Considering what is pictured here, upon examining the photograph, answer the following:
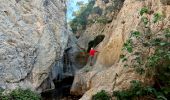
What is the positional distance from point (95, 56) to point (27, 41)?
7.78 metres

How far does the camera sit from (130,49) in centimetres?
1502

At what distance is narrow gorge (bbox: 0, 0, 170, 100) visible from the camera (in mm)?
15180

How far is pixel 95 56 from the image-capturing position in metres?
25.1

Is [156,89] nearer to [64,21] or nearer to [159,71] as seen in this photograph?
[159,71]

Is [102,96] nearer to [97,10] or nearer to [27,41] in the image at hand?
[27,41]

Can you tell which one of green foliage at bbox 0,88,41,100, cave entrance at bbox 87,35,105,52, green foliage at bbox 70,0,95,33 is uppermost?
green foliage at bbox 70,0,95,33

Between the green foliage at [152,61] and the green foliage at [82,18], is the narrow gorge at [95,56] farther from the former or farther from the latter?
the green foliage at [82,18]

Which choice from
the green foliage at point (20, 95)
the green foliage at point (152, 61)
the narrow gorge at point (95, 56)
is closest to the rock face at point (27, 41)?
the narrow gorge at point (95, 56)

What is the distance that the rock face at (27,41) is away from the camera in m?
17.2

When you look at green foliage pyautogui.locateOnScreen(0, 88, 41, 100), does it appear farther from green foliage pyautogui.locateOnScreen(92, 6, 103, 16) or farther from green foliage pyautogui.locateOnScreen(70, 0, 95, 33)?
green foliage pyautogui.locateOnScreen(70, 0, 95, 33)

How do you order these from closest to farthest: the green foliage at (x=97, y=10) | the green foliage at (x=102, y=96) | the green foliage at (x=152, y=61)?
1. the green foliage at (x=152, y=61)
2. the green foliage at (x=102, y=96)
3. the green foliage at (x=97, y=10)

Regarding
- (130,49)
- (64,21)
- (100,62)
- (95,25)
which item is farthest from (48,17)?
(95,25)

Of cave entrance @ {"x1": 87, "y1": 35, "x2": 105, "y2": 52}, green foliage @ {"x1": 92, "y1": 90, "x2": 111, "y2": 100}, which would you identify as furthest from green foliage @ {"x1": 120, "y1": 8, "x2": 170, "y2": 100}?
cave entrance @ {"x1": 87, "y1": 35, "x2": 105, "y2": 52}

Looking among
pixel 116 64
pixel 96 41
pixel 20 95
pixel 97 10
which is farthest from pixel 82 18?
pixel 20 95
